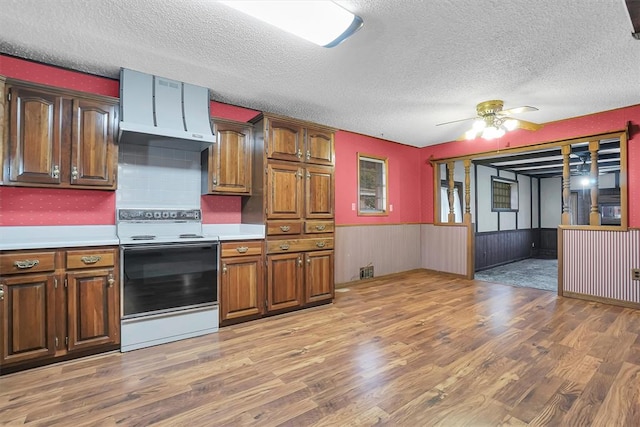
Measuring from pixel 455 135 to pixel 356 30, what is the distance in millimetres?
3760

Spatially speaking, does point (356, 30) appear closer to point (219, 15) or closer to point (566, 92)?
point (219, 15)

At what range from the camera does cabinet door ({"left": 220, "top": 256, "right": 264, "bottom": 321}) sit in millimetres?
3197

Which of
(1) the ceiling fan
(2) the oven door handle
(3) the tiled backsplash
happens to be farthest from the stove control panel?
(1) the ceiling fan

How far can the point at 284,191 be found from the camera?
11.9ft

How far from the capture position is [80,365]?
2.41 meters

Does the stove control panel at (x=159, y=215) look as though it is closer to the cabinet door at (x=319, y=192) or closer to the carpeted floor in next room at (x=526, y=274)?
the cabinet door at (x=319, y=192)

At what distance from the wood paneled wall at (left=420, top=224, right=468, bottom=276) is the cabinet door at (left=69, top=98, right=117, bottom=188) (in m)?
5.24

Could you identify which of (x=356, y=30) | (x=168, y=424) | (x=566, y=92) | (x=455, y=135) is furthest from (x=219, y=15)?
(x=455, y=135)

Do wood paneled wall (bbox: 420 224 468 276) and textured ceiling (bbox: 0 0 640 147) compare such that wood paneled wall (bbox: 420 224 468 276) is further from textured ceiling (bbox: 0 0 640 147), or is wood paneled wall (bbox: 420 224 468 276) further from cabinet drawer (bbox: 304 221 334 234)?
cabinet drawer (bbox: 304 221 334 234)

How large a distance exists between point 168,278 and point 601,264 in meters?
5.16

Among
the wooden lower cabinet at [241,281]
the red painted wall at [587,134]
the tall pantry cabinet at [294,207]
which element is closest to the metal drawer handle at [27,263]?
the wooden lower cabinet at [241,281]

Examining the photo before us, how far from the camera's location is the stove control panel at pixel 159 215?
308cm

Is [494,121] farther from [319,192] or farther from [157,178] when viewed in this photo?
[157,178]

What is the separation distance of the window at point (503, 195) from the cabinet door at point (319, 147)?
17.3ft
